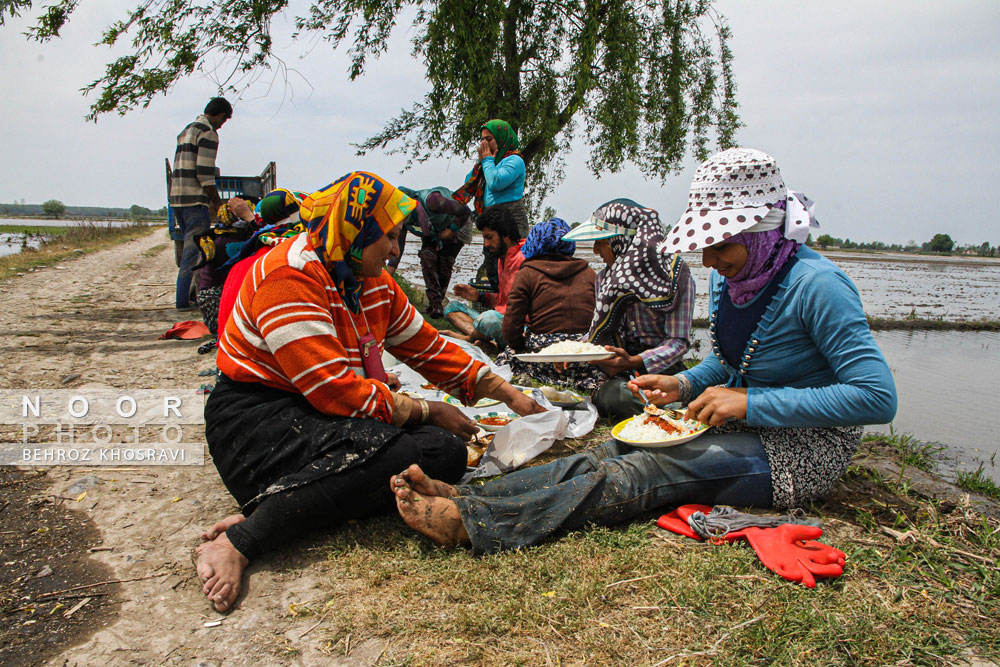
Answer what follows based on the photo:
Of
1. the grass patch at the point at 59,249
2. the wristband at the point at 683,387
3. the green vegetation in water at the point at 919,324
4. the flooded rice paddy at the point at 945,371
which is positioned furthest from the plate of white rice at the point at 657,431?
the grass patch at the point at 59,249

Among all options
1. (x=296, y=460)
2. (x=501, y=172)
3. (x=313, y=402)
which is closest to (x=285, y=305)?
(x=313, y=402)

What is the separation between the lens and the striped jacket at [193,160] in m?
5.78

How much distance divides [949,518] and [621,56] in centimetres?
650

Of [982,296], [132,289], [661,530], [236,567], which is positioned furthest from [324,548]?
[982,296]

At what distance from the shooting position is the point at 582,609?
1661 mm

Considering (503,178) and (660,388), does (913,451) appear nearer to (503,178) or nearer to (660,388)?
(660,388)

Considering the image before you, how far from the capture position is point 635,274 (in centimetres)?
338

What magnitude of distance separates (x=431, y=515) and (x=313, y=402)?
0.54 m

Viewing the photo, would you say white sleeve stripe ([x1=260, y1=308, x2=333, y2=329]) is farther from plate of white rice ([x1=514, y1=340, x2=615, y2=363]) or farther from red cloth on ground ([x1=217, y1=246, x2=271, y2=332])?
plate of white rice ([x1=514, y1=340, x2=615, y2=363])

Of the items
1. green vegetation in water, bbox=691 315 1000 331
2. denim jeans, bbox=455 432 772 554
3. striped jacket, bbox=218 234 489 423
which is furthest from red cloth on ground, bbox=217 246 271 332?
green vegetation in water, bbox=691 315 1000 331

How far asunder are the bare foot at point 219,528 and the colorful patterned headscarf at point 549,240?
9.11ft

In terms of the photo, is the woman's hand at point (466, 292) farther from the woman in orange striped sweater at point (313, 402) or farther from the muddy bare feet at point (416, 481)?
the muddy bare feet at point (416, 481)

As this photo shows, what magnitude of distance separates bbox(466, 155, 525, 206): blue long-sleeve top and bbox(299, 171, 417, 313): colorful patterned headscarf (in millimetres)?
3600

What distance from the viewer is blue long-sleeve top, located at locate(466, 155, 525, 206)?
567 centimetres
